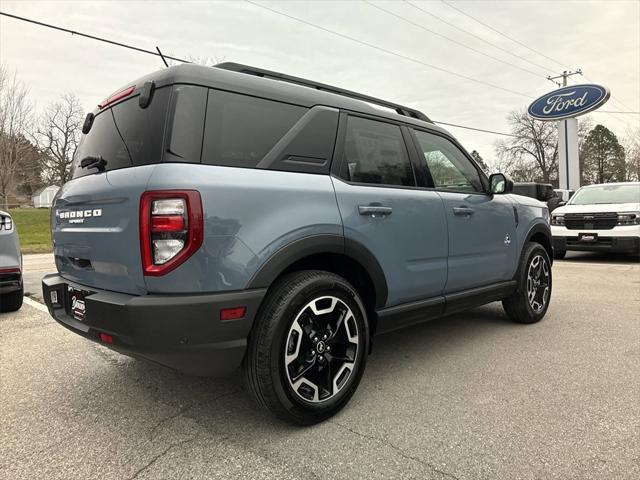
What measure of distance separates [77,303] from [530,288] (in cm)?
410

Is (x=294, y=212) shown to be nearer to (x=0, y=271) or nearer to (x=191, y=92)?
(x=191, y=92)

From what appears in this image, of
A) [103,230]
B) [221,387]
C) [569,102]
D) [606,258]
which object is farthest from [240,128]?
[569,102]

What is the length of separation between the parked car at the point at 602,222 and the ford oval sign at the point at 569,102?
664 inches

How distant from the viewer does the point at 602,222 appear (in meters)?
9.23

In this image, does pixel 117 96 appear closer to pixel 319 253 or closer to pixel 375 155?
pixel 319 253

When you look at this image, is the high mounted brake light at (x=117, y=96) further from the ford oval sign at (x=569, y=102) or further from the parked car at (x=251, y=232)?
the ford oval sign at (x=569, y=102)

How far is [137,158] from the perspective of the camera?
91.8 inches

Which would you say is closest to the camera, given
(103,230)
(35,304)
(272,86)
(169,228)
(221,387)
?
(169,228)

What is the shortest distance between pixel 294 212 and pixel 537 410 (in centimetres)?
186

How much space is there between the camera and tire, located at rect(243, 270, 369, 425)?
7.57ft

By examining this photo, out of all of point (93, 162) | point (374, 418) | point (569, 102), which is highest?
point (569, 102)

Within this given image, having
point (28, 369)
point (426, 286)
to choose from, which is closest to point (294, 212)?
point (426, 286)

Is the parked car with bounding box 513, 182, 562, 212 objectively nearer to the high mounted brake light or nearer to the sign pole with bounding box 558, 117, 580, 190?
the high mounted brake light

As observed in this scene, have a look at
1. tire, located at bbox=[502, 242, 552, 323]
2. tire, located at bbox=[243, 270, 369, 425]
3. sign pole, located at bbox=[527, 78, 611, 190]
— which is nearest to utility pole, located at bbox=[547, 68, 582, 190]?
sign pole, located at bbox=[527, 78, 611, 190]
